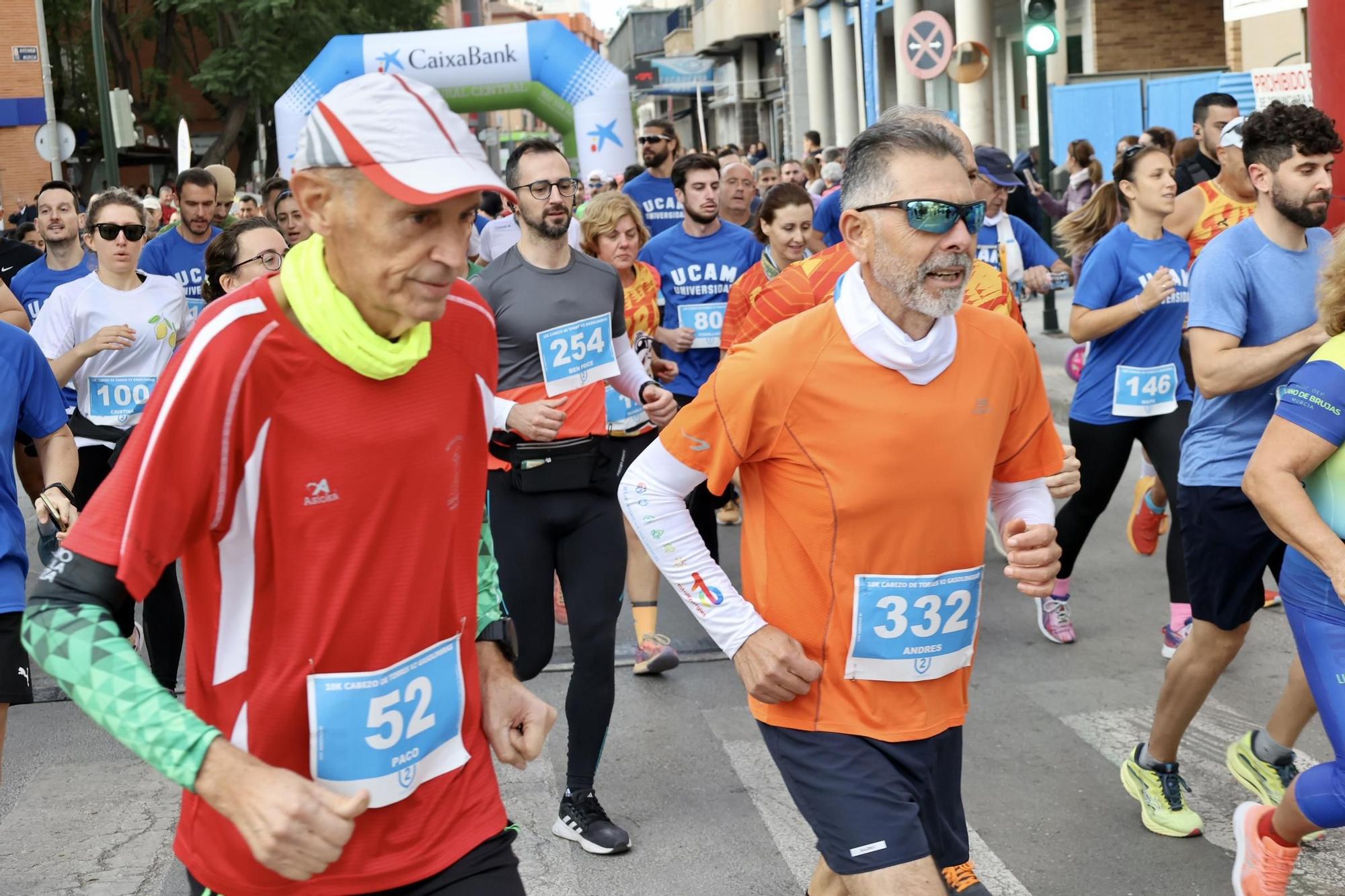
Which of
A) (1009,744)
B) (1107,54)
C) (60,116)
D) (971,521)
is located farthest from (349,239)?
(60,116)

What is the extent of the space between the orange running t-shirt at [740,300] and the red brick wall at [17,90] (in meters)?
42.1

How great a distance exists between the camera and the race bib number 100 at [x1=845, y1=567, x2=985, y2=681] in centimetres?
312

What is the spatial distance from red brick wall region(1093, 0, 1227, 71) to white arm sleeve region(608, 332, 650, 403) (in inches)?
885

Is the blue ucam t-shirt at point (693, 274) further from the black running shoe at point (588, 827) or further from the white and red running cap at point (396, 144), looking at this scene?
the white and red running cap at point (396, 144)

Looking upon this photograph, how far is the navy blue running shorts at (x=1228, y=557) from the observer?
4668 mm

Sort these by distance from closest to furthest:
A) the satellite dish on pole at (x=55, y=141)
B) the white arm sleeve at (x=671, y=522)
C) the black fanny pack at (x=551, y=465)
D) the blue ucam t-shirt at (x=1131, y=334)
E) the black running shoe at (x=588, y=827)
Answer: the white arm sleeve at (x=671, y=522) < the black running shoe at (x=588, y=827) < the black fanny pack at (x=551, y=465) < the blue ucam t-shirt at (x=1131, y=334) < the satellite dish on pole at (x=55, y=141)

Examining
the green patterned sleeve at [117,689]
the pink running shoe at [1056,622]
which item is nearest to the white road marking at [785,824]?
the pink running shoe at [1056,622]

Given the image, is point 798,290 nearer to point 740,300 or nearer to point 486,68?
point 740,300

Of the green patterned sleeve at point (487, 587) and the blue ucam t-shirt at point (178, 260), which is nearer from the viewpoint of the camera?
the green patterned sleeve at point (487, 587)

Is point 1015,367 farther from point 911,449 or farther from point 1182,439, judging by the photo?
point 1182,439

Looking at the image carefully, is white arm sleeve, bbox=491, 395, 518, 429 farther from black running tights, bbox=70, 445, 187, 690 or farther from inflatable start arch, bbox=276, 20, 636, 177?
inflatable start arch, bbox=276, 20, 636, 177

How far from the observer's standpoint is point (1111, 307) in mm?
6578

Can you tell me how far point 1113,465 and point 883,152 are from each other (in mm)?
3995

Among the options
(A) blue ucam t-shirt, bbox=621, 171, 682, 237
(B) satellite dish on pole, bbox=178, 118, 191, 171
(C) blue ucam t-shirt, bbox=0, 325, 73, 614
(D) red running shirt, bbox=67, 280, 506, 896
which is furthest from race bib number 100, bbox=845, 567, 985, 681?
(B) satellite dish on pole, bbox=178, 118, 191, 171
